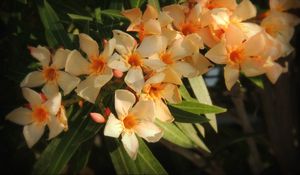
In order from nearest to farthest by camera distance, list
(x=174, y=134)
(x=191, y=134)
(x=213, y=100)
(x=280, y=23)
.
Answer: (x=280, y=23) < (x=174, y=134) < (x=191, y=134) < (x=213, y=100)

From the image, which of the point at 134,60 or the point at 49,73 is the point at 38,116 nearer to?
the point at 49,73

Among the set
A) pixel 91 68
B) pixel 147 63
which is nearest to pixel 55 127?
pixel 91 68

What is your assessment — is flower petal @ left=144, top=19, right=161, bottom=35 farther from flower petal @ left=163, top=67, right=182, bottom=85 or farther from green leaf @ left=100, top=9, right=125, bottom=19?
green leaf @ left=100, top=9, right=125, bottom=19

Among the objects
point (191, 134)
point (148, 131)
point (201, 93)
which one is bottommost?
point (191, 134)

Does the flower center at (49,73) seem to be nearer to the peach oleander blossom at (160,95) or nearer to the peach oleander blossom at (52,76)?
the peach oleander blossom at (52,76)

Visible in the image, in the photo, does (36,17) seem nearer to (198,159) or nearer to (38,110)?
(38,110)

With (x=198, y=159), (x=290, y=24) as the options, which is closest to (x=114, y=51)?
(x=290, y=24)
